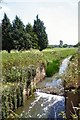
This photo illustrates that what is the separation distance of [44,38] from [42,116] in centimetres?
2571

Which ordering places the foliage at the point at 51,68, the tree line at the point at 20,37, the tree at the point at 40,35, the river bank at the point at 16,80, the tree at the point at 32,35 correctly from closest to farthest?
1. the river bank at the point at 16,80
2. the foliage at the point at 51,68
3. the tree line at the point at 20,37
4. the tree at the point at 32,35
5. the tree at the point at 40,35

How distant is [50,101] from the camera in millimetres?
10406

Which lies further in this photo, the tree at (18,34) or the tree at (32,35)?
the tree at (32,35)

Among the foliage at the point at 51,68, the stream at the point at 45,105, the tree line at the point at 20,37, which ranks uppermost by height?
the tree line at the point at 20,37

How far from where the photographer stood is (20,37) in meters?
29.3

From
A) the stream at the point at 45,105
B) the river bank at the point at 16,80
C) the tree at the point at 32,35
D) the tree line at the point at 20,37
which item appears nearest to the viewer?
Answer: the river bank at the point at 16,80

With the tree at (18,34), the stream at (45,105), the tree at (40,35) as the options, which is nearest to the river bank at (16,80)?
the stream at (45,105)

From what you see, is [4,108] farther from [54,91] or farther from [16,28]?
[16,28]

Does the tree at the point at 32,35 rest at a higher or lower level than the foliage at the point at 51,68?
higher

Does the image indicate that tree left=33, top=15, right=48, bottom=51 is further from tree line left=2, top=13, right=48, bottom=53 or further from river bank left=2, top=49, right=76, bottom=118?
river bank left=2, top=49, right=76, bottom=118

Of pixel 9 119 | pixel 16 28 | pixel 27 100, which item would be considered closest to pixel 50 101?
pixel 27 100

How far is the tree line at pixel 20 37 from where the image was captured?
94.7 ft

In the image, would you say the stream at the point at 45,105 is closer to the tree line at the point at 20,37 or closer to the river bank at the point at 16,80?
the river bank at the point at 16,80

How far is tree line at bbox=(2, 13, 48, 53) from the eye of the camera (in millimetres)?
28875
